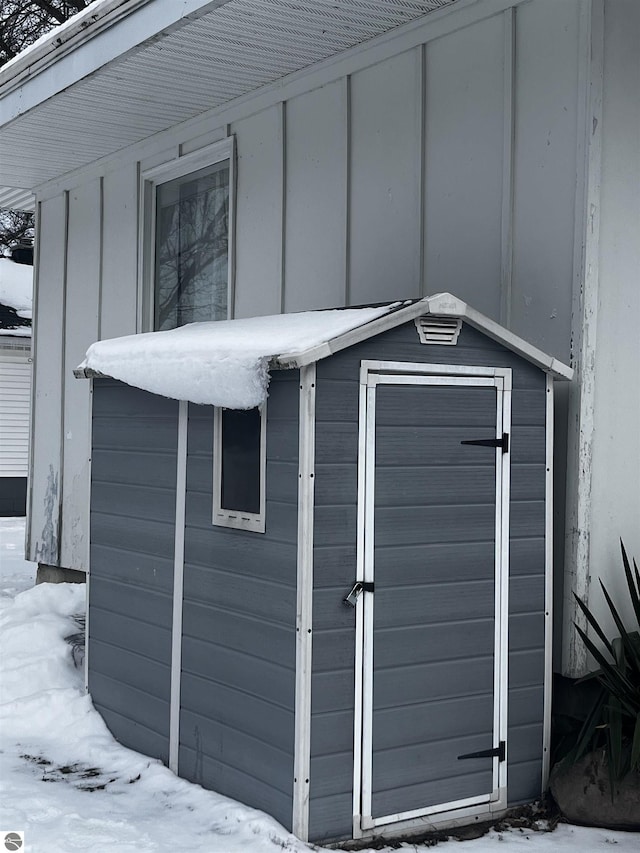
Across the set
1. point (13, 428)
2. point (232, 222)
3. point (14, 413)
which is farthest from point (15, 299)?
point (232, 222)

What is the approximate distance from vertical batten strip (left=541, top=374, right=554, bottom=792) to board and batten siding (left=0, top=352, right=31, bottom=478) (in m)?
13.6

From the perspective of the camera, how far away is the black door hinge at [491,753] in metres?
4.56

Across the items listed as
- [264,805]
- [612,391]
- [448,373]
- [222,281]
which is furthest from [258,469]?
[222,281]

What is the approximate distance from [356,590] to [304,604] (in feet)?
0.75

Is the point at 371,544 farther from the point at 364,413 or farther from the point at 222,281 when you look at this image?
the point at 222,281

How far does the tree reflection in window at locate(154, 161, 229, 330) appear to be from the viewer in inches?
291

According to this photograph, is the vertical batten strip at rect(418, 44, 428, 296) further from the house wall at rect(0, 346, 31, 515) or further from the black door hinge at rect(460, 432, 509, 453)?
the house wall at rect(0, 346, 31, 515)

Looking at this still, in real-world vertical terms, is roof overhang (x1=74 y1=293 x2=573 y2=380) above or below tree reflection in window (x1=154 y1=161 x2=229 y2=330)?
below

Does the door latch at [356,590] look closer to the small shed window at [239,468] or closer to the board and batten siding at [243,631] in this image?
the board and batten siding at [243,631]

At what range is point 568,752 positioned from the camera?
15.6 ft

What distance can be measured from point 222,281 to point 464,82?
245cm

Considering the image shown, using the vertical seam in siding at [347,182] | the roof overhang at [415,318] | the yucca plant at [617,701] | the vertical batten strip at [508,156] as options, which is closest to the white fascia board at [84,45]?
the vertical seam in siding at [347,182]

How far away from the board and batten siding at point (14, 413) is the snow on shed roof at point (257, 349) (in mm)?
12615

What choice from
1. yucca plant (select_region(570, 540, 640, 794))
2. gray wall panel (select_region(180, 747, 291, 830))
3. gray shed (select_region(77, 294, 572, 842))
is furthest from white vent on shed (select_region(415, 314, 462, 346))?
gray wall panel (select_region(180, 747, 291, 830))
